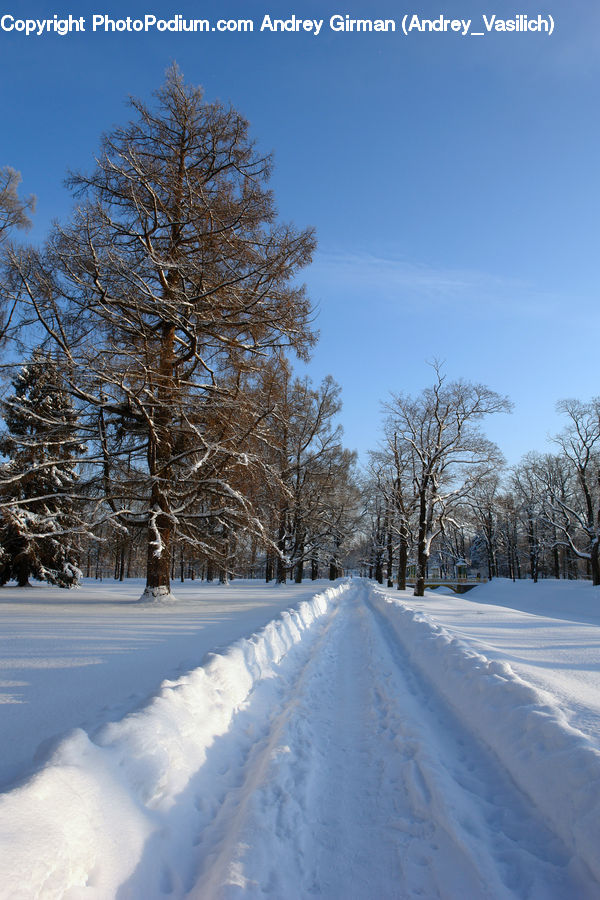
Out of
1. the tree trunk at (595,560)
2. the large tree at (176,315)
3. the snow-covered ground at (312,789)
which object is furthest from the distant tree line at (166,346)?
the tree trunk at (595,560)

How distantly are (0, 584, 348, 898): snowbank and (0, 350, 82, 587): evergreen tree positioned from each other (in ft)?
25.3

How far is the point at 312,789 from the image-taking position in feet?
10.7

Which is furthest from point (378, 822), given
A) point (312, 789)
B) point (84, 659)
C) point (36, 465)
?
point (36, 465)

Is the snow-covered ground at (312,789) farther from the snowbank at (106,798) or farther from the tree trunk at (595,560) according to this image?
the tree trunk at (595,560)

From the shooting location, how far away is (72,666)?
18.9 feet

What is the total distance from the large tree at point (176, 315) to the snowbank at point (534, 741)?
7.46 m

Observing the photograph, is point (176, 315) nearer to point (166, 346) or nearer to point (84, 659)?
point (166, 346)

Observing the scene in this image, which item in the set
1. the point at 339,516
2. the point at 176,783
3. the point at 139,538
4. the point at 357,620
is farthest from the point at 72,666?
the point at 339,516

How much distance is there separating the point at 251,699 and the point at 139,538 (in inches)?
373

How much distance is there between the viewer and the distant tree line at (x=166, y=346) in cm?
1084

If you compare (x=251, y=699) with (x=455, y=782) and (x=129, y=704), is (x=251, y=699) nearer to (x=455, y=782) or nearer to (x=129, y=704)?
(x=129, y=704)

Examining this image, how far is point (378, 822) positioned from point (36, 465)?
10.6 m

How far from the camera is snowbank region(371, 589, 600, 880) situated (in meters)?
2.68

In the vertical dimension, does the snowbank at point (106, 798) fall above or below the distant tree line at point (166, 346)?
below
